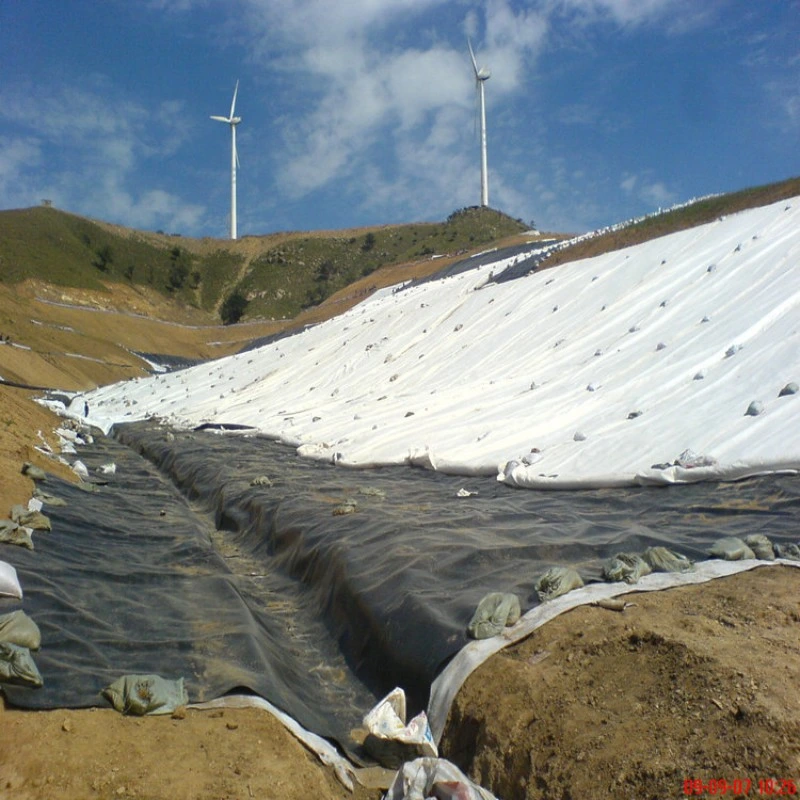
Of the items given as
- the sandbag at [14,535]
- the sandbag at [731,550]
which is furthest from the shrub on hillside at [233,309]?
the sandbag at [731,550]

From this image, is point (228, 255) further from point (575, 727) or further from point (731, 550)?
point (575, 727)

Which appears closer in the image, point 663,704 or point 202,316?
point 663,704

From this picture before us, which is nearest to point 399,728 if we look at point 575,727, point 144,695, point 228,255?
point 575,727

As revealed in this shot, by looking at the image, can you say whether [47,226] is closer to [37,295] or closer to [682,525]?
[37,295]

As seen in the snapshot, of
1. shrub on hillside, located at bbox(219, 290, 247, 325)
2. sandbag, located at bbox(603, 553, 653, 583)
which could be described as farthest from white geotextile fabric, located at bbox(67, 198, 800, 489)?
shrub on hillside, located at bbox(219, 290, 247, 325)

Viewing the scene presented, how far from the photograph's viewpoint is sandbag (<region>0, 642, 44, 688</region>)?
2.31 metres

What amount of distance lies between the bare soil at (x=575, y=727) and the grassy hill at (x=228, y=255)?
39.8m

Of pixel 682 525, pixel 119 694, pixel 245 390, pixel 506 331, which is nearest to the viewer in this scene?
pixel 119 694

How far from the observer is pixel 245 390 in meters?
14.4

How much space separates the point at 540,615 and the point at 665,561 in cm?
76

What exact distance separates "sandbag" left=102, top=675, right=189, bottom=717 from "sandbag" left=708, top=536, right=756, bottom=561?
2392 millimetres

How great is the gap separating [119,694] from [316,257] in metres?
51.7

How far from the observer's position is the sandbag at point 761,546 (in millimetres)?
3182

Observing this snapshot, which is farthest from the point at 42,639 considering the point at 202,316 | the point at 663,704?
the point at 202,316
